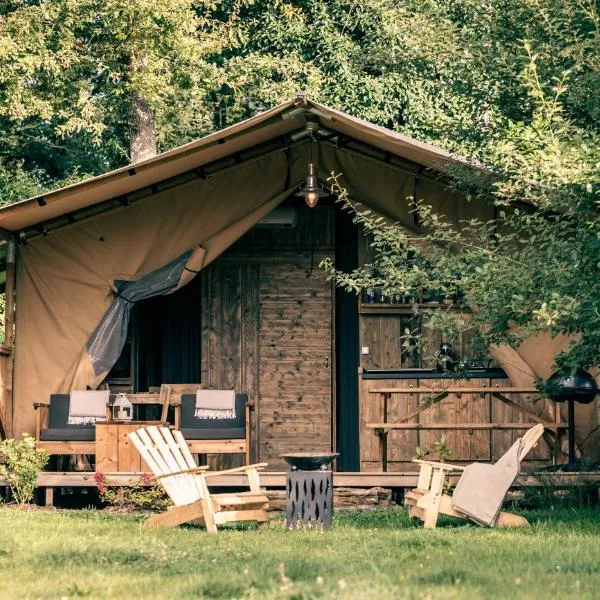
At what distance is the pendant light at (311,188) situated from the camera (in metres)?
9.86

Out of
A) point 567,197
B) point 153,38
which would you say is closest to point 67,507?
point 567,197

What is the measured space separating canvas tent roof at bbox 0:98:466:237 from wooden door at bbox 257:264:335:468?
60.5 inches

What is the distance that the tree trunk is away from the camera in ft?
53.6

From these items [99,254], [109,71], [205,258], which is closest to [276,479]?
[205,258]

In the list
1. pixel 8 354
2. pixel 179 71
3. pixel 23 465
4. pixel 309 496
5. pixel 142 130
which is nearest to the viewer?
pixel 309 496

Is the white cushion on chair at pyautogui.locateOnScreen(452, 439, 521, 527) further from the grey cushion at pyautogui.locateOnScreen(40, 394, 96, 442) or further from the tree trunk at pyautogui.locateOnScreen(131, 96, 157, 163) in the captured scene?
the tree trunk at pyautogui.locateOnScreen(131, 96, 157, 163)

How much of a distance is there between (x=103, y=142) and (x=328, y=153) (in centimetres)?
785

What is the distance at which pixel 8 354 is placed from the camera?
10062 mm

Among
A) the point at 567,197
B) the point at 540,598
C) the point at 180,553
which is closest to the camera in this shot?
the point at 540,598

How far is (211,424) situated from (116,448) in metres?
0.85

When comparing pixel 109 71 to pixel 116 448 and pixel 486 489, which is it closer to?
pixel 116 448

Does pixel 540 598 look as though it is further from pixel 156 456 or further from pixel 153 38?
pixel 153 38

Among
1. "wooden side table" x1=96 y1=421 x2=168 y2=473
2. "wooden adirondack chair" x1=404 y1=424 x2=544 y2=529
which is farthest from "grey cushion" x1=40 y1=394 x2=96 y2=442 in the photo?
"wooden adirondack chair" x1=404 y1=424 x2=544 y2=529

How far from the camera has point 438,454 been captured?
9.70 meters
